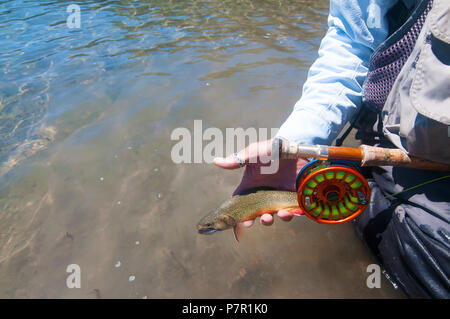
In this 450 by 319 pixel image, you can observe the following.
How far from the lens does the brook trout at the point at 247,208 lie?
2.45 m

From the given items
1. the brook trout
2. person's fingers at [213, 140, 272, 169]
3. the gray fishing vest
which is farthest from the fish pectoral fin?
the gray fishing vest

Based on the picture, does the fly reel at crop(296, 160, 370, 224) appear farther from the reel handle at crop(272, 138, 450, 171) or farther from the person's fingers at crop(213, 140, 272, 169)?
the person's fingers at crop(213, 140, 272, 169)

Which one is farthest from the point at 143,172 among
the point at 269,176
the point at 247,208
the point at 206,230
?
the point at 269,176

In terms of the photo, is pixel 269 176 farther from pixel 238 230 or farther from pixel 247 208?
pixel 238 230

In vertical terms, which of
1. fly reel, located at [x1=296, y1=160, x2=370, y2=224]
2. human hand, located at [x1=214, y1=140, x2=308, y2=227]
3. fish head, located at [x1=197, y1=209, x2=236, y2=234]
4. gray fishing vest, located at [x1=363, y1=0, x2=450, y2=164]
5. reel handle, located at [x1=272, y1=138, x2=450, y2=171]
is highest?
gray fishing vest, located at [x1=363, y1=0, x2=450, y2=164]

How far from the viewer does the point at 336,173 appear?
5.98 ft

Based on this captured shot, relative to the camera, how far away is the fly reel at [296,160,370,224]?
1.82 meters

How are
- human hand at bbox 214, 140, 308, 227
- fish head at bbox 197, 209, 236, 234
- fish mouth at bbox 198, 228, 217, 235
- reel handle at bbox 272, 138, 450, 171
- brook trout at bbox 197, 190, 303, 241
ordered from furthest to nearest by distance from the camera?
1. fish mouth at bbox 198, 228, 217, 235
2. fish head at bbox 197, 209, 236, 234
3. brook trout at bbox 197, 190, 303, 241
4. human hand at bbox 214, 140, 308, 227
5. reel handle at bbox 272, 138, 450, 171

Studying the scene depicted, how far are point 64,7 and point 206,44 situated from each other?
790cm

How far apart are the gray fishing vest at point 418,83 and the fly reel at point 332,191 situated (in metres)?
0.43

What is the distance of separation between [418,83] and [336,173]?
2.37 ft

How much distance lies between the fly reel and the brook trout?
0.43 metres

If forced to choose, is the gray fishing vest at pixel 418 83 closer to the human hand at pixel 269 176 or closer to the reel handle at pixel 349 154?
the reel handle at pixel 349 154
